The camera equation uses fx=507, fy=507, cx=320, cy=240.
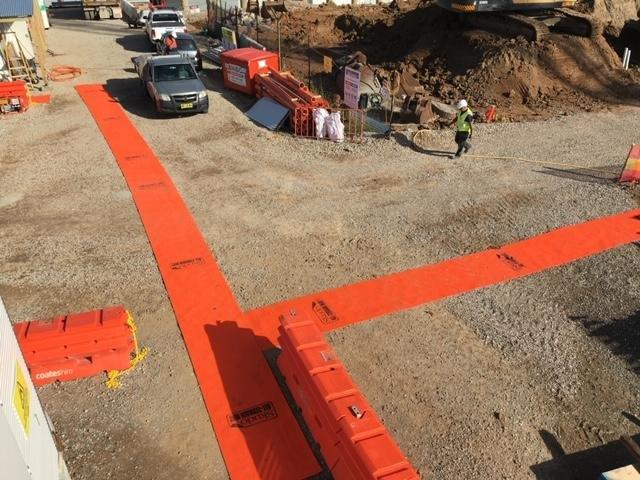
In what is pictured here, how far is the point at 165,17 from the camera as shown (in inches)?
1160

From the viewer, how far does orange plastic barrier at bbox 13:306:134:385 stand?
7441 mm

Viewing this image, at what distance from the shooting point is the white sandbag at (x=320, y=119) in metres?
16.6

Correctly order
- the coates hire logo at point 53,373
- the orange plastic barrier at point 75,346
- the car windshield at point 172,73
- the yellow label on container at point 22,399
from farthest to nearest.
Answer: the car windshield at point 172,73, the coates hire logo at point 53,373, the orange plastic barrier at point 75,346, the yellow label on container at point 22,399

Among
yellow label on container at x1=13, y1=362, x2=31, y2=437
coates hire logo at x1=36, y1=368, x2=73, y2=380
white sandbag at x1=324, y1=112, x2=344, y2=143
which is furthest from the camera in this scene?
white sandbag at x1=324, y1=112, x2=344, y2=143

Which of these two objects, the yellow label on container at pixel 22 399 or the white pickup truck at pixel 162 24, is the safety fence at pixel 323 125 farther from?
the white pickup truck at pixel 162 24

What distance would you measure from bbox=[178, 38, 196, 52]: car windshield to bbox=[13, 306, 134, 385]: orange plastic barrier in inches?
757

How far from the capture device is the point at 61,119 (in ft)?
61.3

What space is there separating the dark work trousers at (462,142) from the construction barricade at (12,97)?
A: 1605cm

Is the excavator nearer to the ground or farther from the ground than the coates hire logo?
farther from the ground

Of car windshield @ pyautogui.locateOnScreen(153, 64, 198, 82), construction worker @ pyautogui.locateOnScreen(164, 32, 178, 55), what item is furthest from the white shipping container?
construction worker @ pyautogui.locateOnScreen(164, 32, 178, 55)

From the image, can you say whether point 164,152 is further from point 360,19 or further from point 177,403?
point 360,19

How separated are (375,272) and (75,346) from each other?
5643 millimetres

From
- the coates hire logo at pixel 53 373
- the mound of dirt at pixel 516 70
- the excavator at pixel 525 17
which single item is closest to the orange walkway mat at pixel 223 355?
the coates hire logo at pixel 53 373

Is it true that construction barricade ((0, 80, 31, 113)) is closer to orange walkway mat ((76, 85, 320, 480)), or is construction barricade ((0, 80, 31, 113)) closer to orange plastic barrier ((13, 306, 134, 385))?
orange walkway mat ((76, 85, 320, 480))
